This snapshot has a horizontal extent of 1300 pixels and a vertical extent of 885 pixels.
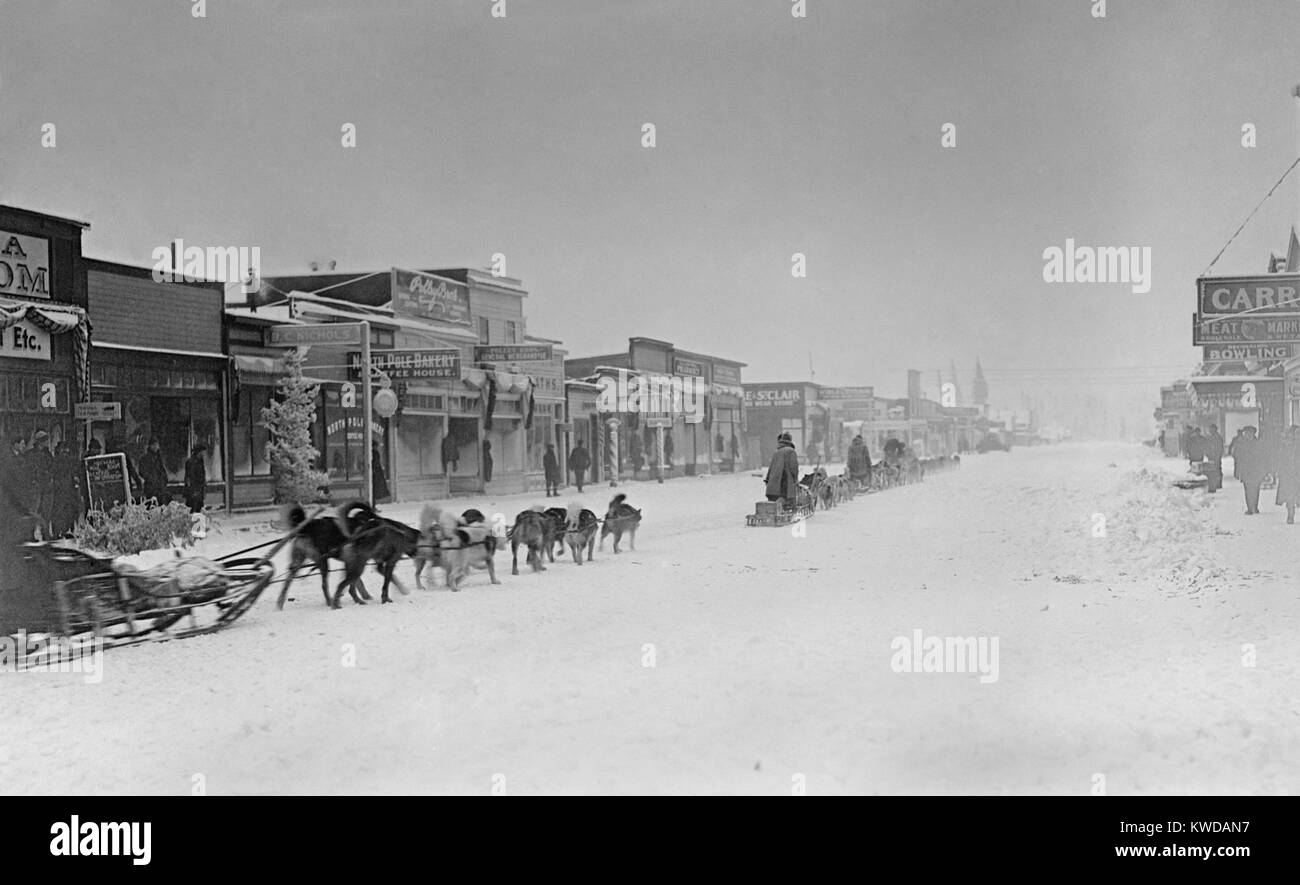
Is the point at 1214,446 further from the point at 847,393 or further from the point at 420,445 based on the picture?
the point at 847,393

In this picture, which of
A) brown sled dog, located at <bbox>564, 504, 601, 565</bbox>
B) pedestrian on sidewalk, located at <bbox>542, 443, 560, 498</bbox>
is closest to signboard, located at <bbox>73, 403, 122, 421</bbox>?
brown sled dog, located at <bbox>564, 504, 601, 565</bbox>

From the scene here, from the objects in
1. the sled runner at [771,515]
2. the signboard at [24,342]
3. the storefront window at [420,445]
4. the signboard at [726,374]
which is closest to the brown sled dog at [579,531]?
the sled runner at [771,515]

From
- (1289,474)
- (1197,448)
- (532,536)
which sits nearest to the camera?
(532,536)

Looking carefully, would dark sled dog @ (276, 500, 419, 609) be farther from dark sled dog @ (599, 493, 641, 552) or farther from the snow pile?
the snow pile

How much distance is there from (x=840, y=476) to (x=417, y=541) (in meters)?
13.0

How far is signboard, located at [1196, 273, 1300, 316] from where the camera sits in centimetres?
1064

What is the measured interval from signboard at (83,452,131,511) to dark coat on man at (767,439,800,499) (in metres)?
8.52

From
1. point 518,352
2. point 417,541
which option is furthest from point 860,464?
point 417,541

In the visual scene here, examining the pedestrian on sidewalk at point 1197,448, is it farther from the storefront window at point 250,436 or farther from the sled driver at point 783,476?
the storefront window at point 250,436

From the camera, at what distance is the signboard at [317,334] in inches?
532

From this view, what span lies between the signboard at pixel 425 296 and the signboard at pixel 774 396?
89.9ft

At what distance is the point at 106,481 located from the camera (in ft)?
34.0

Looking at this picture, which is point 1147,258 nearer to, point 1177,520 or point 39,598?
point 1177,520
